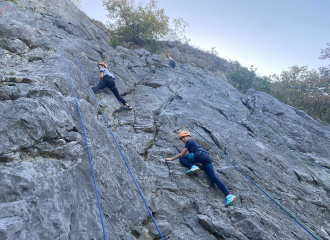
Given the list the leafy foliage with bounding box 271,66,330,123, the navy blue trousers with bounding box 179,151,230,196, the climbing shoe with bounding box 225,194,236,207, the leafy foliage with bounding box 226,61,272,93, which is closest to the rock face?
the climbing shoe with bounding box 225,194,236,207

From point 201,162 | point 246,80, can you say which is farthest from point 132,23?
point 201,162

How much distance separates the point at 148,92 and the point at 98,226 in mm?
6842

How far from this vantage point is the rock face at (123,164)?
9.98 feet

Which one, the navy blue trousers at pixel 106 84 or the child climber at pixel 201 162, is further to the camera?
the navy blue trousers at pixel 106 84

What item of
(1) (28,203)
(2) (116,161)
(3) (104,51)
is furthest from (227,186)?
(3) (104,51)

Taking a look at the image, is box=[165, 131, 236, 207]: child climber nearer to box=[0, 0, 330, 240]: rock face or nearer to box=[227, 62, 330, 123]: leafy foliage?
box=[0, 0, 330, 240]: rock face

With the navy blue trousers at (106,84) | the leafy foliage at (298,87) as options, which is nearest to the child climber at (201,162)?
the navy blue trousers at (106,84)

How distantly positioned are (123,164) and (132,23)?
17277mm

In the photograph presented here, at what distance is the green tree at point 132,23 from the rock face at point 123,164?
938 cm

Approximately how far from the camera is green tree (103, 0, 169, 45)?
18.2 m

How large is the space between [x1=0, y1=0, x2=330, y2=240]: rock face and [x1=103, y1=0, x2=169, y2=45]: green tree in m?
9.38

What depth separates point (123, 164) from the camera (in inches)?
179

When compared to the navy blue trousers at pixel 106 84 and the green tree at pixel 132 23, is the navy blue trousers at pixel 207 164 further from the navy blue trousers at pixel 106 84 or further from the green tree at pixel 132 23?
the green tree at pixel 132 23

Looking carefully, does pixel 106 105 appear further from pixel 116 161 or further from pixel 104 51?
pixel 104 51
